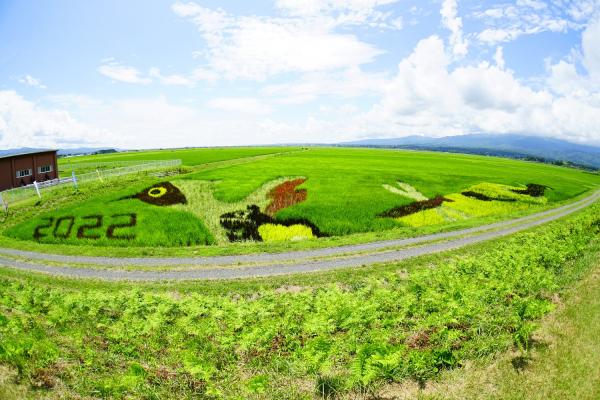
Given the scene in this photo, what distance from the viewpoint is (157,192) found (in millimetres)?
40094

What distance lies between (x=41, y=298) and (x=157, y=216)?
19.9 meters

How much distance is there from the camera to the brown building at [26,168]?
177ft

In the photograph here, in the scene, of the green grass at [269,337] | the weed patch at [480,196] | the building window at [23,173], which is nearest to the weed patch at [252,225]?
the green grass at [269,337]

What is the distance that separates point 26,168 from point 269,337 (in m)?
65.3

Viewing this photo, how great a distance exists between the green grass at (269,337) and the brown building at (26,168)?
50.2 m

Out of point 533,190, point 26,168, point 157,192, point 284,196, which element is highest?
point 26,168

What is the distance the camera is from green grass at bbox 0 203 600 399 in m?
8.12

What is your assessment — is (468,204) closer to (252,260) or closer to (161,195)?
(252,260)

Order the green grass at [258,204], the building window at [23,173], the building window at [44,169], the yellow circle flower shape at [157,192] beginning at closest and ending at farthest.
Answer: the green grass at [258,204] → the yellow circle flower shape at [157,192] → the building window at [23,173] → the building window at [44,169]

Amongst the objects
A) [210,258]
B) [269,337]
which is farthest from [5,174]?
[269,337]

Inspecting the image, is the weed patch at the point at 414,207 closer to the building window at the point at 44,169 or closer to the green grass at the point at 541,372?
the green grass at the point at 541,372

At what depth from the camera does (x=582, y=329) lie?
10.2 m

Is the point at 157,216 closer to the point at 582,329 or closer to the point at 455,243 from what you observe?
the point at 455,243

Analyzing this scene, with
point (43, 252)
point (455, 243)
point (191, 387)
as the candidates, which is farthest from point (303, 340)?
point (43, 252)
